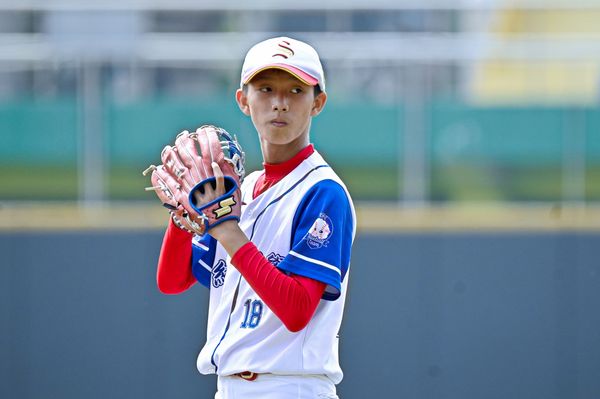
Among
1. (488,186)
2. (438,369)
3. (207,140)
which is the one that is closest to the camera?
(207,140)

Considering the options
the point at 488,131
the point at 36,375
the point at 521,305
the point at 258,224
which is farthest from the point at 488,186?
the point at 258,224

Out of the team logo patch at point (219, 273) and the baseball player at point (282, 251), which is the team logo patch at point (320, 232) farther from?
the team logo patch at point (219, 273)

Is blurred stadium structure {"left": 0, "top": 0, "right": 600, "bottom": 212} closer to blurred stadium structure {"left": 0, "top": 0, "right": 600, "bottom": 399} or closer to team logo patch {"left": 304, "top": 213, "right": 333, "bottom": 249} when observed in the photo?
blurred stadium structure {"left": 0, "top": 0, "right": 600, "bottom": 399}

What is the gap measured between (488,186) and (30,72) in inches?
96.0

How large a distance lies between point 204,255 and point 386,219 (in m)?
2.53

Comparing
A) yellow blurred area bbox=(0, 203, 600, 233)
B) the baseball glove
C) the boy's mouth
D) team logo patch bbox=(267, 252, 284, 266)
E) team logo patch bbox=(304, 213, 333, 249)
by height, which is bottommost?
yellow blurred area bbox=(0, 203, 600, 233)

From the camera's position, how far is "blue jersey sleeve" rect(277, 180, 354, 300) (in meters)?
2.01

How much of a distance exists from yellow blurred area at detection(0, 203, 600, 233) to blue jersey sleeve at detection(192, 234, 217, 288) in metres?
2.39

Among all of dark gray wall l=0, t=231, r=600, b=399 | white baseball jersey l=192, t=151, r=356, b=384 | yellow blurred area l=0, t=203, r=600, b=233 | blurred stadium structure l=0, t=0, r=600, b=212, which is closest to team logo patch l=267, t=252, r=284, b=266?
white baseball jersey l=192, t=151, r=356, b=384

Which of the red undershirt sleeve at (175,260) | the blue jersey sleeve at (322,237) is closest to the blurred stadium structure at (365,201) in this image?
the red undershirt sleeve at (175,260)

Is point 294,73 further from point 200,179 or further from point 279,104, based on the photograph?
point 200,179

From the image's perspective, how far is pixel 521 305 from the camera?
14.9ft

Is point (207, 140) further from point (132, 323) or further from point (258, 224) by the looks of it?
point (132, 323)

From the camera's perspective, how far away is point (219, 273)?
7.40ft
